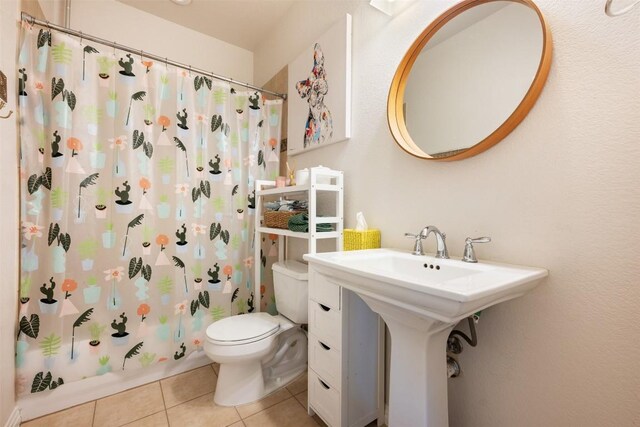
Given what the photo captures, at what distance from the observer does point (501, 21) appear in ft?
3.05

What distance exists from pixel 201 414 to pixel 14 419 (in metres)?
0.83

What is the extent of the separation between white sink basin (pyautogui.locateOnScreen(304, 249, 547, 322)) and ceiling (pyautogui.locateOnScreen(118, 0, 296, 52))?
6.60ft

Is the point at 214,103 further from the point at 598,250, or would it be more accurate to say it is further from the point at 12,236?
the point at 598,250

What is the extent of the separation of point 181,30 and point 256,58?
0.64 meters

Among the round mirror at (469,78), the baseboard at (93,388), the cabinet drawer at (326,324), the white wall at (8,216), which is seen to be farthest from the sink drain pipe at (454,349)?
the white wall at (8,216)

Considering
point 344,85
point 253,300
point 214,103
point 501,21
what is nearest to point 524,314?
point 501,21

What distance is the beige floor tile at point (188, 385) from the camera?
4.90 ft

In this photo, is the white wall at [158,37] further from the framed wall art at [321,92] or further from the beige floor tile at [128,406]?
the beige floor tile at [128,406]

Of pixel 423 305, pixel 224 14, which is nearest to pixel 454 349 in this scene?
pixel 423 305

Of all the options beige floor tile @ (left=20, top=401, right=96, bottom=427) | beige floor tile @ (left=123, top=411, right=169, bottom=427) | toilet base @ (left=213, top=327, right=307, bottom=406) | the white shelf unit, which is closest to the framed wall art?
the white shelf unit

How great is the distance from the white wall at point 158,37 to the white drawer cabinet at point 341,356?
7.07 feet

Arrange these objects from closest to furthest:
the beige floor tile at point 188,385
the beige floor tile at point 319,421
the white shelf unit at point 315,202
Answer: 1. the beige floor tile at point 319,421
2. the white shelf unit at point 315,202
3. the beige floor tile at point 188,385

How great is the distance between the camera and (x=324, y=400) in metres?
1.23

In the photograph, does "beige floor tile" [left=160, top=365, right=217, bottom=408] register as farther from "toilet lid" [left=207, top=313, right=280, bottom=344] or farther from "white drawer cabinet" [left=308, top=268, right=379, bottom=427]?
"white drawer cabinet" [left=308, top=268, right=379, bottom=427]
